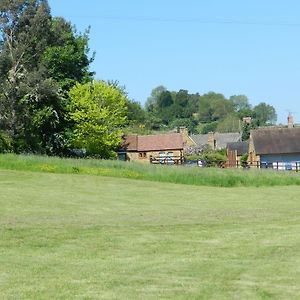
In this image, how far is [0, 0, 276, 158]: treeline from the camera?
59.2 m

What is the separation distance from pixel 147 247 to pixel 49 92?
4587cm

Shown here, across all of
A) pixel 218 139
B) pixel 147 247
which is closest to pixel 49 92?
pixel 147 247

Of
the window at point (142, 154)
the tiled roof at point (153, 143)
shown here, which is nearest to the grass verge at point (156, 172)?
the tiled roof at point (153, 143)

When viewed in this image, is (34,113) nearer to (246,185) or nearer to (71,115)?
(71,115)

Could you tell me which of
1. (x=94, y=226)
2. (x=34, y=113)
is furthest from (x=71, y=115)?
(x=94, y=226)

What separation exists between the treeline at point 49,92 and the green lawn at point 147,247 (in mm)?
29655

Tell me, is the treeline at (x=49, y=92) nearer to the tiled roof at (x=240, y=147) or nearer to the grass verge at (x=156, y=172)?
the grass verge at (x=156, y=172)

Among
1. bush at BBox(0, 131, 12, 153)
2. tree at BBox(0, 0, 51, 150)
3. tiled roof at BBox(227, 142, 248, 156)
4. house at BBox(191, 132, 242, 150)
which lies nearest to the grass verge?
bush at BBox(0, 131, 12, 153)

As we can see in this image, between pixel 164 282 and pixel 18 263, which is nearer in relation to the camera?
pixel 164 282

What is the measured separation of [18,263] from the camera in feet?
41.0

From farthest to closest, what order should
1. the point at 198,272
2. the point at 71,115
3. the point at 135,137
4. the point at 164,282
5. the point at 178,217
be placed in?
1. the point at 135,137
2. the point at 71,115
3. the point at 178,217
4. the point at 198,272
5. the point at 164,282

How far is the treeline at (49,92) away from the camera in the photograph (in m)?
59.2

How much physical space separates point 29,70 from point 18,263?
4995cm

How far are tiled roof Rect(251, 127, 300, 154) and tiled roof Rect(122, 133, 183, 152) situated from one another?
11.8 meters
